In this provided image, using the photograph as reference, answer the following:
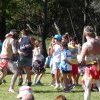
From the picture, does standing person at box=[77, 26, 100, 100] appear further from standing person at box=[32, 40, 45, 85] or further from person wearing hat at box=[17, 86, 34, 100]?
standing person at box=[32, 40, 45, 85]

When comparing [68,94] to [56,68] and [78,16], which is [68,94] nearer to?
[56,68]

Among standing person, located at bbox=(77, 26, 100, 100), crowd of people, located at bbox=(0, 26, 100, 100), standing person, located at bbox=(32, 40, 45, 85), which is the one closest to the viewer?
standing person, located at bbox=(77, 26, 100, 100)

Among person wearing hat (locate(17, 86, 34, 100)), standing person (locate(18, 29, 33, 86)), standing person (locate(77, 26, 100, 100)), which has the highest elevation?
standing person (locate(18, 29, 33, 86))

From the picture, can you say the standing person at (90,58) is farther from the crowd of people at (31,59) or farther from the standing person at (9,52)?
the standing person at (9,52)

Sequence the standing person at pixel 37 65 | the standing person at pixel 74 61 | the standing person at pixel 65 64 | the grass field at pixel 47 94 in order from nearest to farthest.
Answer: the grass field at pixel 47 94, the standing person at pixel 65 64, the standing person at pixel 74 61, the standing person at pixel 37 65

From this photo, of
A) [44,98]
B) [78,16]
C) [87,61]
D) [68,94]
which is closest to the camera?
[87,61]

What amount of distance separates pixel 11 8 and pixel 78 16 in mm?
13063

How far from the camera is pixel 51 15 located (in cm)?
4509

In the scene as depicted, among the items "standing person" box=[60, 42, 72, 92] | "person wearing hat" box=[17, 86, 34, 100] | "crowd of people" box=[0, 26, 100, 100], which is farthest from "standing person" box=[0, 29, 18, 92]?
"person wearing hat" box=[17, 86, 34, 100]

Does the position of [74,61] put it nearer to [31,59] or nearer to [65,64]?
[65,64]

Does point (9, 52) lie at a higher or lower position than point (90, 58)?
higher

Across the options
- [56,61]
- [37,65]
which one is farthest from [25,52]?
[37,65]

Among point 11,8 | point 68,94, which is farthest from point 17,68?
point 11,8

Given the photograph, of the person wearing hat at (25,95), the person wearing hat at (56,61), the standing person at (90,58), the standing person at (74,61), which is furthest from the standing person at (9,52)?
the person wearing hat at (25,95)
